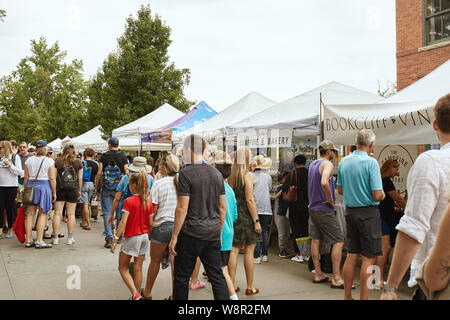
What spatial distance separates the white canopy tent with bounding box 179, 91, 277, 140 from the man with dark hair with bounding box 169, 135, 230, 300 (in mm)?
6255

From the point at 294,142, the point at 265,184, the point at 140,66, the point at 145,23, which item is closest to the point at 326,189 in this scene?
the point at 265,184

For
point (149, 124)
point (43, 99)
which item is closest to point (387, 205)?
point (149, 124)

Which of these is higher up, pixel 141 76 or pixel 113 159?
pixel 141 76

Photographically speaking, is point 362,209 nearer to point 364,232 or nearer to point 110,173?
point 364,232

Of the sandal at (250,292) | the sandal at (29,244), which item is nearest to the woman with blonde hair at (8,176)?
the sandal at (29,244)

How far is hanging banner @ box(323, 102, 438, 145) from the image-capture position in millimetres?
5066

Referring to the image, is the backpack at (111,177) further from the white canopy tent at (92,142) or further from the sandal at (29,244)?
the white canopy tent at (92,142)

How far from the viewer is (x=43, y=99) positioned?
55.9 metres

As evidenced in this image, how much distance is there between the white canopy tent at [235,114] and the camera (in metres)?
10.5

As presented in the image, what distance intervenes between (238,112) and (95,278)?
609cm

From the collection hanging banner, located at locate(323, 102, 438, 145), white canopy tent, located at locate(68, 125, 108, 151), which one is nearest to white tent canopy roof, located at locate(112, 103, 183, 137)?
white canopy tent, located at locate(68, 125, 108, 151)

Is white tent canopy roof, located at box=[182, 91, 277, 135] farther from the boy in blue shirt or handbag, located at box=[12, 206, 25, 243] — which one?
the boy in blue shirt

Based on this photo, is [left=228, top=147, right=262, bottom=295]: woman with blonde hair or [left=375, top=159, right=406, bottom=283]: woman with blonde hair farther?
[left=375, top=159, right=406, bottom=283]: woman with blonde hair

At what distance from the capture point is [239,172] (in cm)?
551
